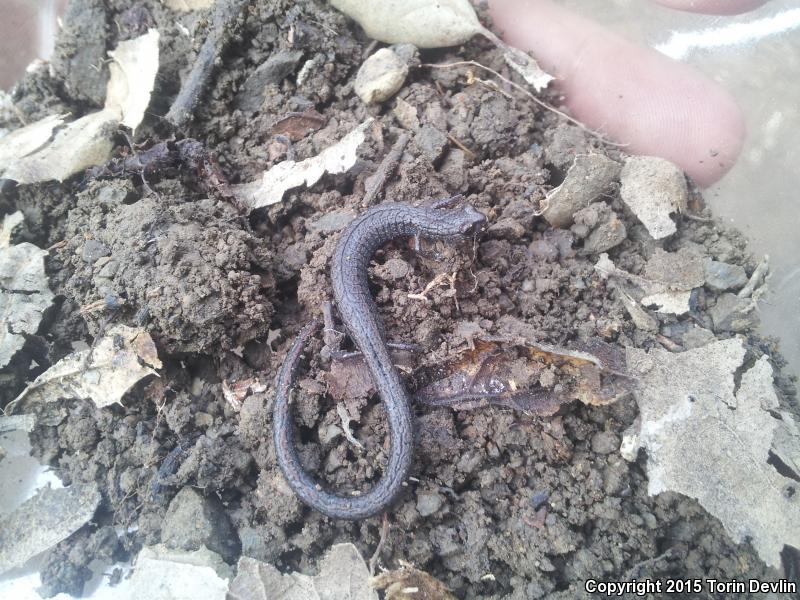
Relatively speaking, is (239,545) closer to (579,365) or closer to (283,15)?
(579,365)

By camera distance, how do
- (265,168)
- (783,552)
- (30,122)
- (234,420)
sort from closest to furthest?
1. (783,552)
2. (234,420)
3. (265,168)
4. (30,122)

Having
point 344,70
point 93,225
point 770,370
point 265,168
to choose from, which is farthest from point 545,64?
point 93,225

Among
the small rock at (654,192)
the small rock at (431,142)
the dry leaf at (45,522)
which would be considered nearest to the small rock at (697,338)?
the small rock at (654,192)

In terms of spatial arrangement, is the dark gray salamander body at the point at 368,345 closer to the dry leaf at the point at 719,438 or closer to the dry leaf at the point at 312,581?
the dry leaf at the point at 312,581

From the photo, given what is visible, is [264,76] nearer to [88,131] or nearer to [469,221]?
[88,131]

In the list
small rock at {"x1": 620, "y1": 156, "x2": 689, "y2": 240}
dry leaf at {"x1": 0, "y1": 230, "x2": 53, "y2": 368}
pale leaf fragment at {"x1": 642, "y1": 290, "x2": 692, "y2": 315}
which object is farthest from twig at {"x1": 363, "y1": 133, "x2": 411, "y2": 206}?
dry leaf at {"x1": 0, "y1": 230, "x2": 53, "y2": 368}
